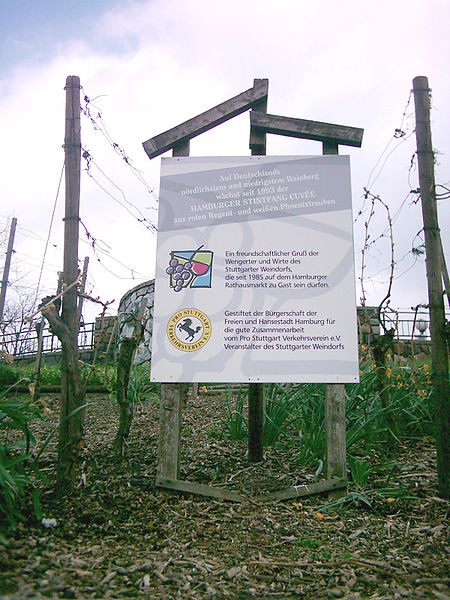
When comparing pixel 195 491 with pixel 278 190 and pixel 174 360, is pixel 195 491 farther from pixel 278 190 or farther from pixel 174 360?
pixel 278 190

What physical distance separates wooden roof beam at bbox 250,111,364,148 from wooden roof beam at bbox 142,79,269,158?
0.43 feet

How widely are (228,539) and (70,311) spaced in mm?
1780

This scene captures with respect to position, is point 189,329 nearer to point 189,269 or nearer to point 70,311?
point 189,269

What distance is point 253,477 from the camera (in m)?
4.53

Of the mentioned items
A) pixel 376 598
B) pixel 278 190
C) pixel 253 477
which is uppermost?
pixel 278 190

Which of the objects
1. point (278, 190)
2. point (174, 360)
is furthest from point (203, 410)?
point (278, 190)

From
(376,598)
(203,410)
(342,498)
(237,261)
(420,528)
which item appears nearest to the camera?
(376,598)

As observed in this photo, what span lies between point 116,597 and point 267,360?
2.01 metres

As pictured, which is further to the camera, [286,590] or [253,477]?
[253,477]

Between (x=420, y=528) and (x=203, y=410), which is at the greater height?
(x=203, y=410)

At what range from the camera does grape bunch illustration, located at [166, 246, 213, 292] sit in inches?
174

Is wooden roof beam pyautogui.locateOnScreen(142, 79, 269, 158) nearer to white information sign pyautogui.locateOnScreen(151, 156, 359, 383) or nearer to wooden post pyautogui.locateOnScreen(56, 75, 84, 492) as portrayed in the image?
white information sign pyautogui.locateOnScreen(151, 156, 359, 383)

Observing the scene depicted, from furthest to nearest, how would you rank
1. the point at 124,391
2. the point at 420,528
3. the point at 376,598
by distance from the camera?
the point at 124,391 < the point at 420,528 < the point at 376,598

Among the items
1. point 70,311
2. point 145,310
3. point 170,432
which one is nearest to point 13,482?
point 70,311
